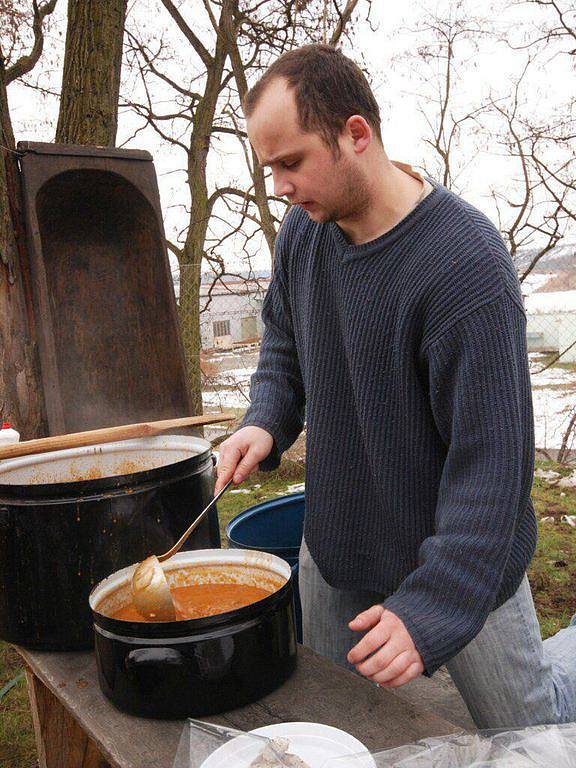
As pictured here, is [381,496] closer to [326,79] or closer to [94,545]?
[94,545]

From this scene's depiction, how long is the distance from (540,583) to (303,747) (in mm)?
3004

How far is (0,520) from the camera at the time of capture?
166 centimetres

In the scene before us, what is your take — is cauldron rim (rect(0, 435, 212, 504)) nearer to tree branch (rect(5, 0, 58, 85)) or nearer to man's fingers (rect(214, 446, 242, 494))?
man's fingers (rect(214, 446, 242, 494))

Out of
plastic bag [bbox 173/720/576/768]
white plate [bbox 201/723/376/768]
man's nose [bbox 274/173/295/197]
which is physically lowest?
white plate [bbox 201/723/376/768]

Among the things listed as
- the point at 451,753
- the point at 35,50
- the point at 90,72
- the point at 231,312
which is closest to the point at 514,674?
the point at 451,753

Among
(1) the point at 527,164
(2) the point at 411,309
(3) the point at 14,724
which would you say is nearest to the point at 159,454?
(2) the point at 411,309

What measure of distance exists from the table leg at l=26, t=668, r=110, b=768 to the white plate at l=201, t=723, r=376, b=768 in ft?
3.21

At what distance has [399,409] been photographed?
1.62 meters

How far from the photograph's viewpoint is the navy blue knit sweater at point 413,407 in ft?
4.40

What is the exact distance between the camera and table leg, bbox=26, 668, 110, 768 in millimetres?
1955

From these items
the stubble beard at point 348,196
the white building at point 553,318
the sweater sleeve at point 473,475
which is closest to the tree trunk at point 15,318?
the stubble beard at point 348,196

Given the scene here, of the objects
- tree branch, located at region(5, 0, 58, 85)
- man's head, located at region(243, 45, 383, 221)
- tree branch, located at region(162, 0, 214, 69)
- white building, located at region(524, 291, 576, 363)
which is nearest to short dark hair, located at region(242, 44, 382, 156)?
man's head, located at region(243, 45, 383, 221)

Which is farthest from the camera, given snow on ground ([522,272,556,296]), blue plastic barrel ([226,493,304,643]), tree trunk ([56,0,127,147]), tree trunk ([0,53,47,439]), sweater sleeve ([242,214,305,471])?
snow on ground ([522,272,556,296])

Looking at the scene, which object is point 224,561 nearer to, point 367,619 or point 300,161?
point 367,619
